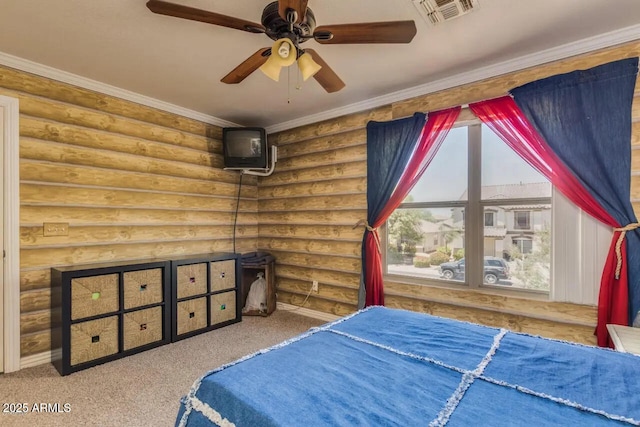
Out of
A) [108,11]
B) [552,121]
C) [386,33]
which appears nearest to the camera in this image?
[386,33]

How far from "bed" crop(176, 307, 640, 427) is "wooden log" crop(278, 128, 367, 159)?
231cm

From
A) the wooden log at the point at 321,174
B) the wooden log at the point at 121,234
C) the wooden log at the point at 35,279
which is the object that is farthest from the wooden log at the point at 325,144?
the wooden log at the point at 35,279

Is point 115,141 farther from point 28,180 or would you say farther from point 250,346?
point 250,346

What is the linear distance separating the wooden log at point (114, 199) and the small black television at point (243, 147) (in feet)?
1.73

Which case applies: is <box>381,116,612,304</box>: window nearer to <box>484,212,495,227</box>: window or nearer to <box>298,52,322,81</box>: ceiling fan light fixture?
<box>484,212,495,227</box>: window

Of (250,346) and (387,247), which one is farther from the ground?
(387,247)

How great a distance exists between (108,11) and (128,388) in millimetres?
2484

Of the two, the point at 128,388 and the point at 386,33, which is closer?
the point at 386,33

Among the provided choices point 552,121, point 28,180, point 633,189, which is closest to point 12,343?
point 28,180

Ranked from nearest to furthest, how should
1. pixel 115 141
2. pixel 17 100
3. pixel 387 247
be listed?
1. pixel 17 100
2. pixel 115 141
3. pixel 387 247

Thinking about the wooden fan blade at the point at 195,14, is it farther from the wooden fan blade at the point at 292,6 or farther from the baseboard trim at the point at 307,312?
the baseboard trim at the point at 307,312

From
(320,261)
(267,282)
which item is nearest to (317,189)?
(320,261)

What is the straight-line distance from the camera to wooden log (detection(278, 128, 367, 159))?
11.2ft

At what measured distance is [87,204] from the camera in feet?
9.25
